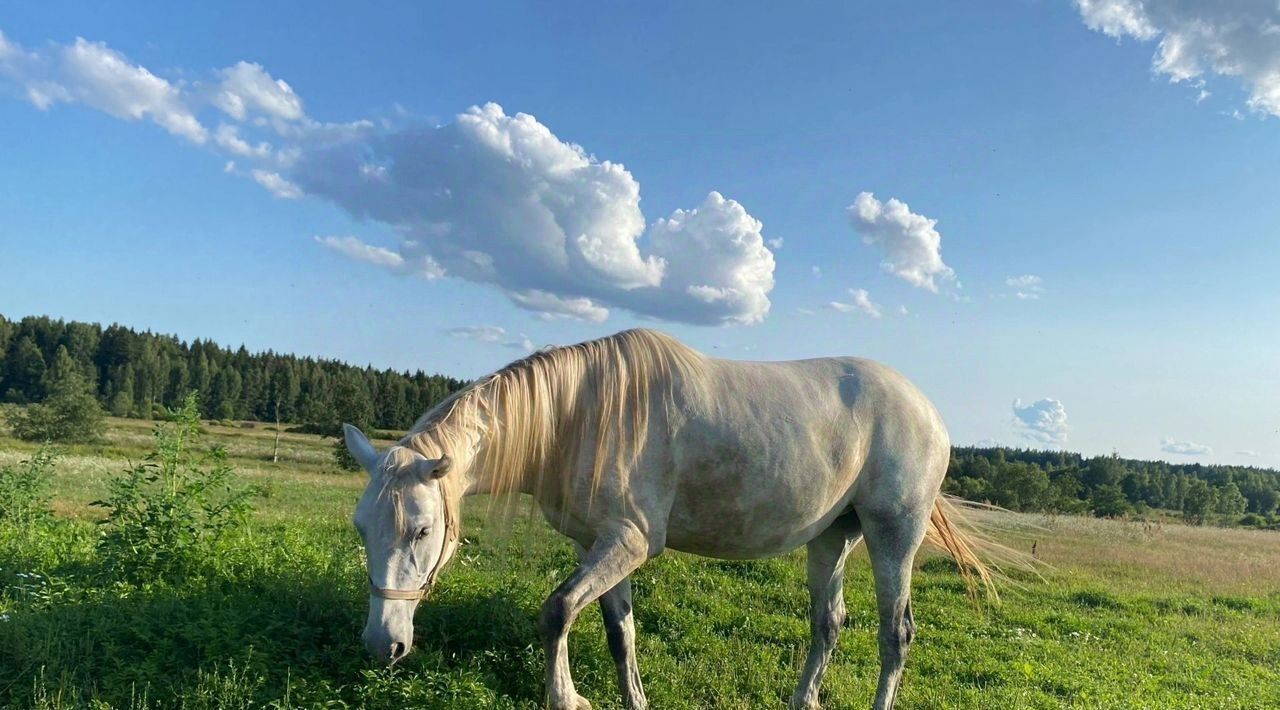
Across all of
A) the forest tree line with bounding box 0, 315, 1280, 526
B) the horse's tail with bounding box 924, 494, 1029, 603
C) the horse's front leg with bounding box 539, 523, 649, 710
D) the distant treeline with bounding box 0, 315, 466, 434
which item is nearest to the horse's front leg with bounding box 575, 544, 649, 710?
the horse's front leg with bounding box 539, 523, 649, 710

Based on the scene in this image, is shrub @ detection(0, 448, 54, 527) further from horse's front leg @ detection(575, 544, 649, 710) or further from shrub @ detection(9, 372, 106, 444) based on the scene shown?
shrub @ detection(9, 372, 106, 444)

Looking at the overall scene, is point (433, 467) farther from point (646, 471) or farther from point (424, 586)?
point (646, 471)

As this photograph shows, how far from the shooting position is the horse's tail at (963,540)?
18.7ft

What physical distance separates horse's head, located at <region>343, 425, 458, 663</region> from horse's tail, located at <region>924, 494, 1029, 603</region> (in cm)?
403

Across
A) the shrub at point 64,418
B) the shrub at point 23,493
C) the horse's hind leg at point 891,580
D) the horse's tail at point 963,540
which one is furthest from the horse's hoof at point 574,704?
the shrub at point 64,418

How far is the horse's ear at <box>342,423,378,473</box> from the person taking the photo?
3520mm

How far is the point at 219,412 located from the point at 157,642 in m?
89.2

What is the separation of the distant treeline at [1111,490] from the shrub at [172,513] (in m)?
20.0

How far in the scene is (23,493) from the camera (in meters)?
7.81

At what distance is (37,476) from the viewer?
8281 mm

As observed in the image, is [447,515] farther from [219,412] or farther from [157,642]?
[219,412]

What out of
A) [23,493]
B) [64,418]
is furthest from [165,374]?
[23,493]

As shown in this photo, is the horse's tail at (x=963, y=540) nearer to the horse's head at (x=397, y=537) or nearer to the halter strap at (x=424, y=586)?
the halter strap at (x=424, y=586)

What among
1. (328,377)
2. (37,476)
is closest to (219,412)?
(328,377)
